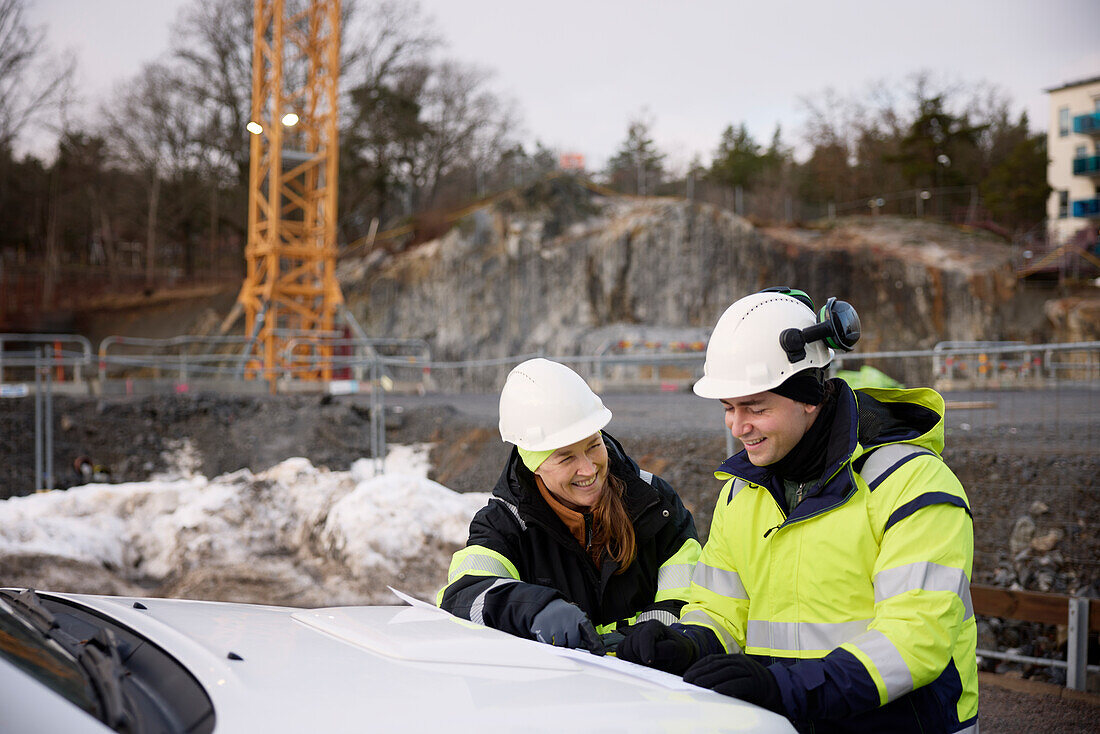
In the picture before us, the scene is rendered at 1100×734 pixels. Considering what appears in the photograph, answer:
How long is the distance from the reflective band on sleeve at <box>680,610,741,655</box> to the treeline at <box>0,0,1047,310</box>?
30032 millimetres

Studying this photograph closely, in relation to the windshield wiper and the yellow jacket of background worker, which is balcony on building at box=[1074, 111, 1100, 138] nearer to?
the yellow jacket of background worker

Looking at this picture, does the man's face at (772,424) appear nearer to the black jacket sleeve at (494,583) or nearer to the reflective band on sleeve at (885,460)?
the reflective band on sleeve at (885,460)

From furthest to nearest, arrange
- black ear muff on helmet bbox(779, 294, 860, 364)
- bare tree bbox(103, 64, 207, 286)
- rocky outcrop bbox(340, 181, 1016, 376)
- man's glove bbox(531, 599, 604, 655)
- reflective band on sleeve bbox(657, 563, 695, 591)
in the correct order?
bare tree bbox(103, 64, 207, 286) < rocky outcrop bbox(340, 181, 1016, 376) < reflective band on sleeve bbox(657, 563, 695, 591) < man's glove bbox(531, 599, 604, 655) < black ear muff on helmet bbox(779, 294, 860, 364)

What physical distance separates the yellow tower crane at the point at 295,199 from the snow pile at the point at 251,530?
1289 centimetres

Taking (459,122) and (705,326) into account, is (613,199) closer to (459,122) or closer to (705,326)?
(705,326)

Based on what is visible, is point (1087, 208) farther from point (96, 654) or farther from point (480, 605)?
point (96, 654)

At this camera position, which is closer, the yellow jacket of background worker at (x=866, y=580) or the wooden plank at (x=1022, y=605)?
the yellow jacket of background worker at (x=866, y=580)

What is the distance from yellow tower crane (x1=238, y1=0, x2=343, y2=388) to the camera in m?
23.5

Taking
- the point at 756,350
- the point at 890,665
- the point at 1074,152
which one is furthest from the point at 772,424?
the point at 1074,152

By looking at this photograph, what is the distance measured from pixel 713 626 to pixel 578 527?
656mm

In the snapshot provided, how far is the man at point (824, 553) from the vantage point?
6.43ft

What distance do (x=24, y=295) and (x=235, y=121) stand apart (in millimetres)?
12094

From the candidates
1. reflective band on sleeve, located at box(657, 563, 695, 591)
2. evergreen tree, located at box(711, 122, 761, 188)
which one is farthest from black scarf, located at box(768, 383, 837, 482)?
evergreen tree, located at box(711, 122, 761, 188)

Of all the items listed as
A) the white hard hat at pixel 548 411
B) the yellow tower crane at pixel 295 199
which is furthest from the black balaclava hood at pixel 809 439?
the yellow tower crane at pixel 295 199
